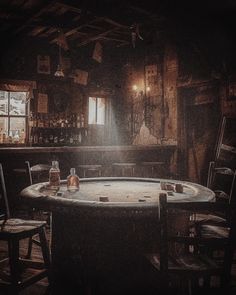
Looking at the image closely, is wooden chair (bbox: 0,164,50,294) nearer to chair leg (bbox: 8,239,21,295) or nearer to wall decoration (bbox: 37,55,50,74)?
chair leg (bbox: 8,239,21,295)

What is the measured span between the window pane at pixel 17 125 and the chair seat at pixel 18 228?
6.31 meters

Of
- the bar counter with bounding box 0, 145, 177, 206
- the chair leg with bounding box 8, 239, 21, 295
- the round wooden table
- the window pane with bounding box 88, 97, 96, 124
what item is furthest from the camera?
the window pane with bounding box 88, 97, 96, 124

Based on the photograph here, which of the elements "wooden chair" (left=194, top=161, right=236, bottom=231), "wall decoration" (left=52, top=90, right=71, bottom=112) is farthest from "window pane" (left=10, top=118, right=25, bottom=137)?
"wooden chair" (left=194, top=161, right=236, bottom=231)

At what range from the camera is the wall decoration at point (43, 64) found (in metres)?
9.16

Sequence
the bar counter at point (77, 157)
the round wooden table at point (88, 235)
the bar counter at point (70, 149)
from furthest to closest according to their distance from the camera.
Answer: the bar counter at point (77, 157), the bar counter at point (70, 149), the round wooden table at point (88, 235)

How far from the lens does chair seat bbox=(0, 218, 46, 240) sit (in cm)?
282

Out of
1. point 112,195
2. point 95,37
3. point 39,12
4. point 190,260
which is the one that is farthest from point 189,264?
point 95,37

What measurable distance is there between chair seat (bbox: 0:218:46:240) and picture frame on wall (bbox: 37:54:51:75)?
21.7ft

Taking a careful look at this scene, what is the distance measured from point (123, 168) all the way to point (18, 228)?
4582 mm

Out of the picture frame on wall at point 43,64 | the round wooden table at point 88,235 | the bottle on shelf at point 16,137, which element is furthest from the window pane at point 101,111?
the round wooden table at point 88,235

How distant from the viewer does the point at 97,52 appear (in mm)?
9641

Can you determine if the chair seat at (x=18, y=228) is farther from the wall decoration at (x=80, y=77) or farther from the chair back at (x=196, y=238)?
the wall decoration at (x=80, y=77)

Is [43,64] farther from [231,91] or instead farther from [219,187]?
[219,187]

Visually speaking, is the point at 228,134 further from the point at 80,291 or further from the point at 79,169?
the point at 80,291
